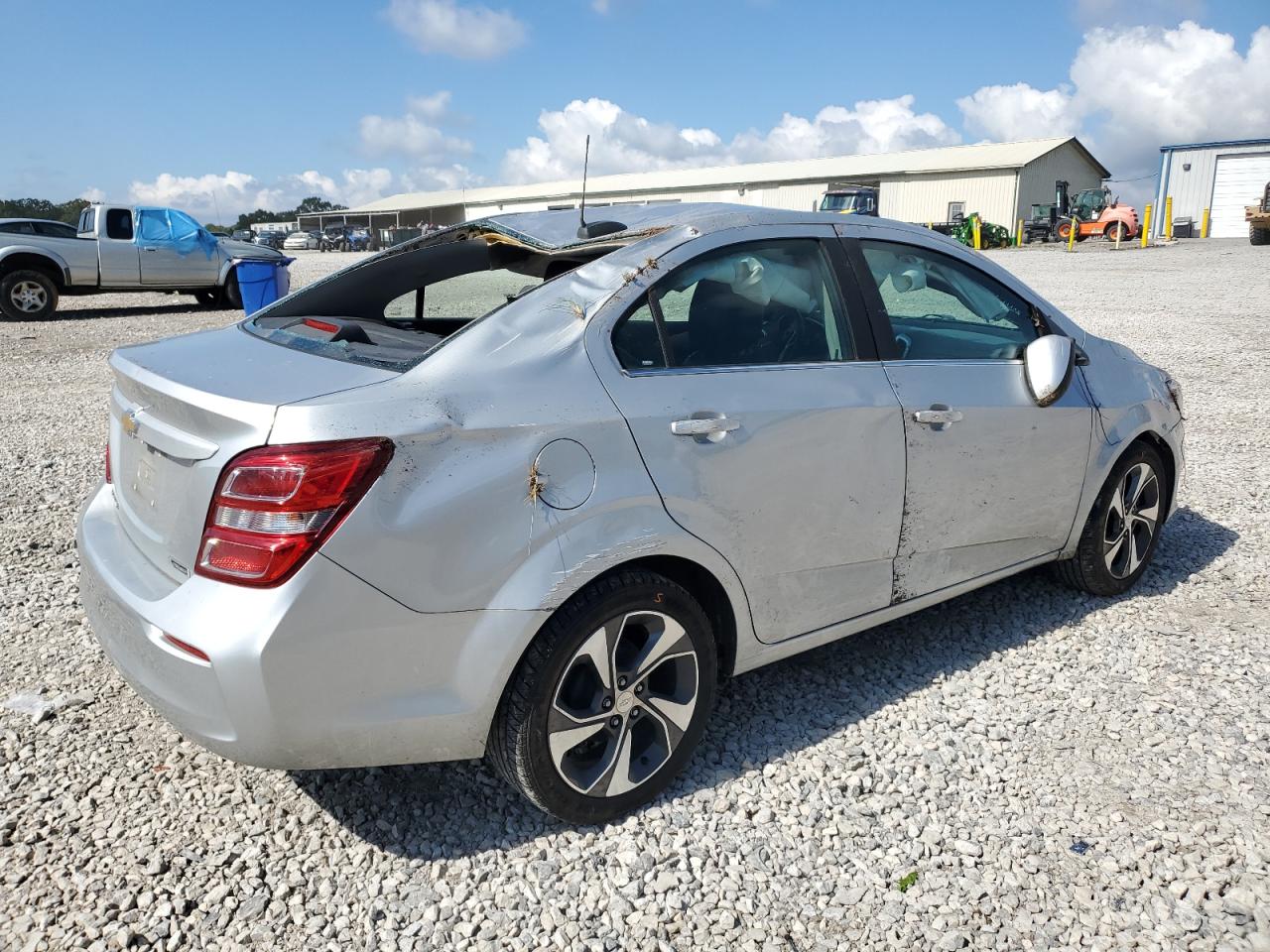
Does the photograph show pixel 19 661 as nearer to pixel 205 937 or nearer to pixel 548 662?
pixel 205 937

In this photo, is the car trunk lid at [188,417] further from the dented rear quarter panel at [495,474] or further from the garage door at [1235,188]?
the garage door at [1235,188]

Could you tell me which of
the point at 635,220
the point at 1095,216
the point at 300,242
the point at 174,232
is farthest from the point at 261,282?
the point at 300,242

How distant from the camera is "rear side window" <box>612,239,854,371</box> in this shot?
2688mm

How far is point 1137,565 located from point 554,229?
2960 millimetres

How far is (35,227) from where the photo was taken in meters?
15.1

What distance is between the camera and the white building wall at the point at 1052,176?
149 feet

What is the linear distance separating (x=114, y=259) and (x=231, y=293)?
73.4 inches

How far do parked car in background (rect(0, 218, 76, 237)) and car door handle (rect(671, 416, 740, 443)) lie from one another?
51.9 feet

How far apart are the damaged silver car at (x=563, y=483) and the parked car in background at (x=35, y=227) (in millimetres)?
14549

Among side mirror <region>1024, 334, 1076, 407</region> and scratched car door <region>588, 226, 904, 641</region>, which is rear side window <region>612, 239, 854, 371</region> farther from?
side mirror <region>1024, 334, 1076, 407</region>

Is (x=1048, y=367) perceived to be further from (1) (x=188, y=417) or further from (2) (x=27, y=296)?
(2) (x=27, y=296)

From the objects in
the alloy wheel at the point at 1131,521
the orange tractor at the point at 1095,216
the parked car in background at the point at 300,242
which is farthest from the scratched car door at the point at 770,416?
the parked car in background at the point at 300,242

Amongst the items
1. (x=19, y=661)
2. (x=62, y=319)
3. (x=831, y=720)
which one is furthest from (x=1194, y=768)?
(x=62, y=319)

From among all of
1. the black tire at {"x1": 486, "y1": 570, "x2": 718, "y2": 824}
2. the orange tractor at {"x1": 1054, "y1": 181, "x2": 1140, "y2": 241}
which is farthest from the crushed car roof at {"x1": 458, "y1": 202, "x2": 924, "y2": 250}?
the orange tractor at {"x1": 1054, "y1": 181, "x2": 1140, "y2": 241}
